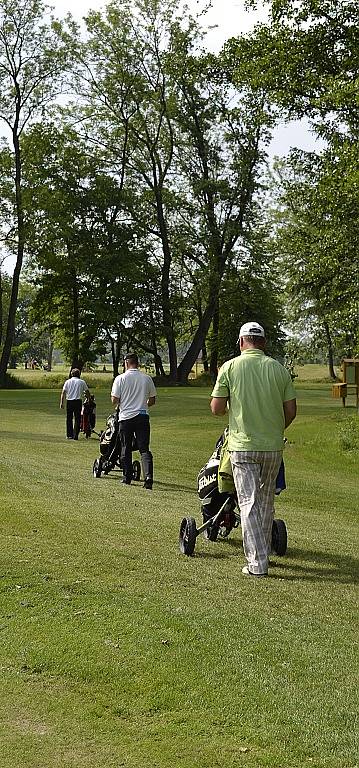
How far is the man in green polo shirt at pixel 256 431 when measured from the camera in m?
8.31

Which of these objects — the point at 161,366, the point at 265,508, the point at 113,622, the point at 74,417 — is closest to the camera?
the point at 113,622

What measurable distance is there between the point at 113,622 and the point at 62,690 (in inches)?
45.7

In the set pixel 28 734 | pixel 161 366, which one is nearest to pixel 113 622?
pixel 28 734

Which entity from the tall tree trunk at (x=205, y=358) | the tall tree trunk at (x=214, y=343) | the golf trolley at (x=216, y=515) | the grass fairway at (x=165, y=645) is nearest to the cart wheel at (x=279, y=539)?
the golf trolley at (x=216, y=515)

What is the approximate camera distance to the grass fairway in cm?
478

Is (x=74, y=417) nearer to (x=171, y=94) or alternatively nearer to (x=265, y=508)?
(x=265, y=508)

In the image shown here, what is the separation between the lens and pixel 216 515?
944 centimetres

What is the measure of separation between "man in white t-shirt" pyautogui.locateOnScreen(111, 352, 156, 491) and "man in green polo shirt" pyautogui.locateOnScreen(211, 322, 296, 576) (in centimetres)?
645

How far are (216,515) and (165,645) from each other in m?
3.35

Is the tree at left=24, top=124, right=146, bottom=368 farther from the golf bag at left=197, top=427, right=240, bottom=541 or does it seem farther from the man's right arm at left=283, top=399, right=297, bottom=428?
the man's right arm at left=283, top=399, right=297, bottom=428

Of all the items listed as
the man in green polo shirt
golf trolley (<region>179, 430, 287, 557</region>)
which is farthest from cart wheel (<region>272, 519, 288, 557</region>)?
the man in green polo shirt

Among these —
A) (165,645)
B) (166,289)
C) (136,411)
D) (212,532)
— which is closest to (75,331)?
(166,289)

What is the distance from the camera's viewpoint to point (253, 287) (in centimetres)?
6700

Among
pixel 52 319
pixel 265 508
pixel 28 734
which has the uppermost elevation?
pixel 52 319
